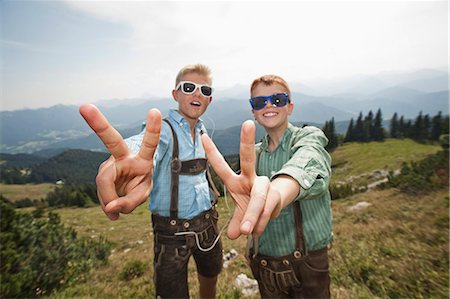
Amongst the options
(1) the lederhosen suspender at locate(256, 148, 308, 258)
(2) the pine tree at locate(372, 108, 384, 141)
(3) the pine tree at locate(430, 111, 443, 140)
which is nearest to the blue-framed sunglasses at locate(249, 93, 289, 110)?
(1) the lederhosen suspender at locate(256, 148, 308, 258)

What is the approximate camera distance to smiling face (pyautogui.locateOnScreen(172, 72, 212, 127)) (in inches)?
138

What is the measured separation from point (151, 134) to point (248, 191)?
0.99 meters

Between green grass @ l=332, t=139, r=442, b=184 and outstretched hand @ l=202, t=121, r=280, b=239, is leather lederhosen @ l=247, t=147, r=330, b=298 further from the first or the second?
green grass @ l=332, t=139, r=442, b=184

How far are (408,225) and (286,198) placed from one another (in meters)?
8.85

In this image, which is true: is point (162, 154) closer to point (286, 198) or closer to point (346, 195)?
point (286, 198)

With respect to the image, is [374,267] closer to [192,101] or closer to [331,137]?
[192,101]

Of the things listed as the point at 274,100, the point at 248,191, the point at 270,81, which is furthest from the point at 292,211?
the point at 270,81

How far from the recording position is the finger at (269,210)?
5.36 ft

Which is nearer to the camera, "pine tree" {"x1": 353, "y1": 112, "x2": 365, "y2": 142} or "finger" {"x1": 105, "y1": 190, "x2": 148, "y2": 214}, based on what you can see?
"finger" {"x1": 105, "y1": 190, "x2": 148, "y2": 214}

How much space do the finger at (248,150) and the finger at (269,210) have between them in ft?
0.76

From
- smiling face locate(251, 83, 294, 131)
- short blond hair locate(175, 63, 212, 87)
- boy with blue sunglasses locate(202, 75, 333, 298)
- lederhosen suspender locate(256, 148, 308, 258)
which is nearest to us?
boy with blue sunglasses locate(202, 75, 333, 298)

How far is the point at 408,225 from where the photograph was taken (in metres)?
8.02

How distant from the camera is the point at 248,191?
1898mm

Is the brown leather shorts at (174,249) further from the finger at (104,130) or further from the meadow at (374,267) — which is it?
the finger at (104,130)
